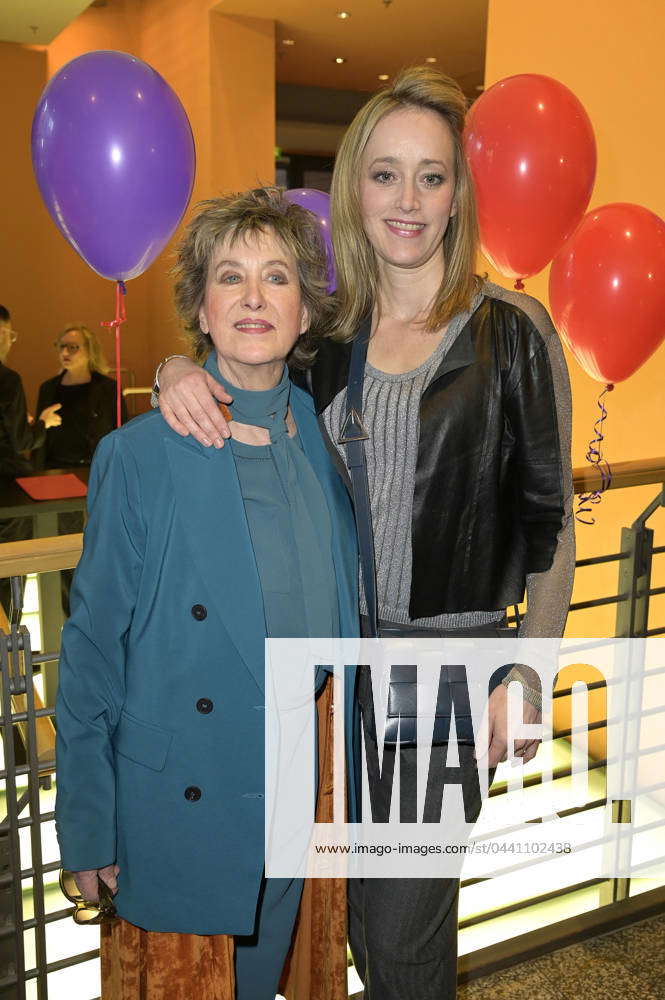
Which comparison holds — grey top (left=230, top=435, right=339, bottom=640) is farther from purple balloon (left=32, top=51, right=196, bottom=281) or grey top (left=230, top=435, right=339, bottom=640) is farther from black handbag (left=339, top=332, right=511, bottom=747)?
purple balloon (left=32, top=51, right=196, bottom=281)

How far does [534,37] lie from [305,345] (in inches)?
113

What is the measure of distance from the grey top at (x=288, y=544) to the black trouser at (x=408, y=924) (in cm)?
16

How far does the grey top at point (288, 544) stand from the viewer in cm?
143

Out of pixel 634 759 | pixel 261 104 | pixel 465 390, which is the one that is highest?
pixel 261 104

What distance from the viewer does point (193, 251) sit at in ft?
4.93

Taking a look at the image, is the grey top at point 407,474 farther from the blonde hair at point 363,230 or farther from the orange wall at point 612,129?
the orange wall at point 612,129

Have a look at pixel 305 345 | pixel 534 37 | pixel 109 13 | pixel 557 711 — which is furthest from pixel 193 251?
pixel 109 13

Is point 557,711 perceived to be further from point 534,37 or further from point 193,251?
point 193,251

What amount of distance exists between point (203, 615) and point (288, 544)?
18cm

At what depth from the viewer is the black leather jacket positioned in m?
1.49

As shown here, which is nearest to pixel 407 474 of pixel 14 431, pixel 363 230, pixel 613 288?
pixel 363 230

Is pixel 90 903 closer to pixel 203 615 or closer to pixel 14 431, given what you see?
pixel 203 615

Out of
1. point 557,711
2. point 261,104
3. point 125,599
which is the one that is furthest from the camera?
point 261,104

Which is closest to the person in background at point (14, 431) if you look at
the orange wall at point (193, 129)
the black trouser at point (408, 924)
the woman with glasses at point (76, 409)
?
the woman with glasses at point (76, 409)
